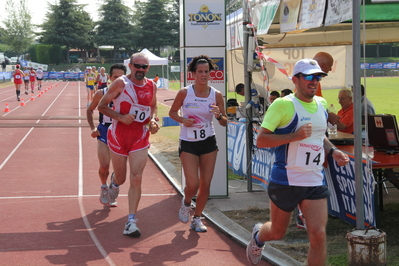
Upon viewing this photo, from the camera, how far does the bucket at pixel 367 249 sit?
16.6 ft

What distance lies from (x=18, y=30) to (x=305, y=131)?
104655 millimetres

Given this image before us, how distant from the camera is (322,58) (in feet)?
→ 24.0

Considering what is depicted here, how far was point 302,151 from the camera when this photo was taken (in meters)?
4.73

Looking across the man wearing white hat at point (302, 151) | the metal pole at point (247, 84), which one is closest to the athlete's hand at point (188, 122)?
the man wearing white hat at point (302, 151)

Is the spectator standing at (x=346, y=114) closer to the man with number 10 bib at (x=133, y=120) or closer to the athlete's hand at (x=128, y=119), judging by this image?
the man with number 10 bib at (x=133, y=120)

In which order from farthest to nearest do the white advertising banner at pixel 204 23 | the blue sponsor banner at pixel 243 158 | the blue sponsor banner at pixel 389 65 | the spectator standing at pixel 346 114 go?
the blue sponsor banner at pixel 389 65, the blue sponsor banner at pixel 243 158, the white advertising banner at pixel 204 23, the spectator standing at pixel 346 114

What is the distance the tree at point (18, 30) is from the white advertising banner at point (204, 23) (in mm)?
98293

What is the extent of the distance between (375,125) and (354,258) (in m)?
2.47

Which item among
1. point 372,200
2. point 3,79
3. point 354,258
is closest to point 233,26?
point 372,200

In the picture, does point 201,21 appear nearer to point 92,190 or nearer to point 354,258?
point 92,190

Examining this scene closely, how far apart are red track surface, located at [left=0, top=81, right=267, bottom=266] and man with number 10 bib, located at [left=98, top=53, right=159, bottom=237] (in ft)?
1.75

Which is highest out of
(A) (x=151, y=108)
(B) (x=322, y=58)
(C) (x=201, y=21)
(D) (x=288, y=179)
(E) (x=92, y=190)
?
(C) (x=201, y=21)

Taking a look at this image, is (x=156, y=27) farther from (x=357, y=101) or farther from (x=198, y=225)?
(x=357, y=101)

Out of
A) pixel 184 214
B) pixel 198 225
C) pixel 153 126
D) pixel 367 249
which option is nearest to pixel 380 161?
pixel 367 249
